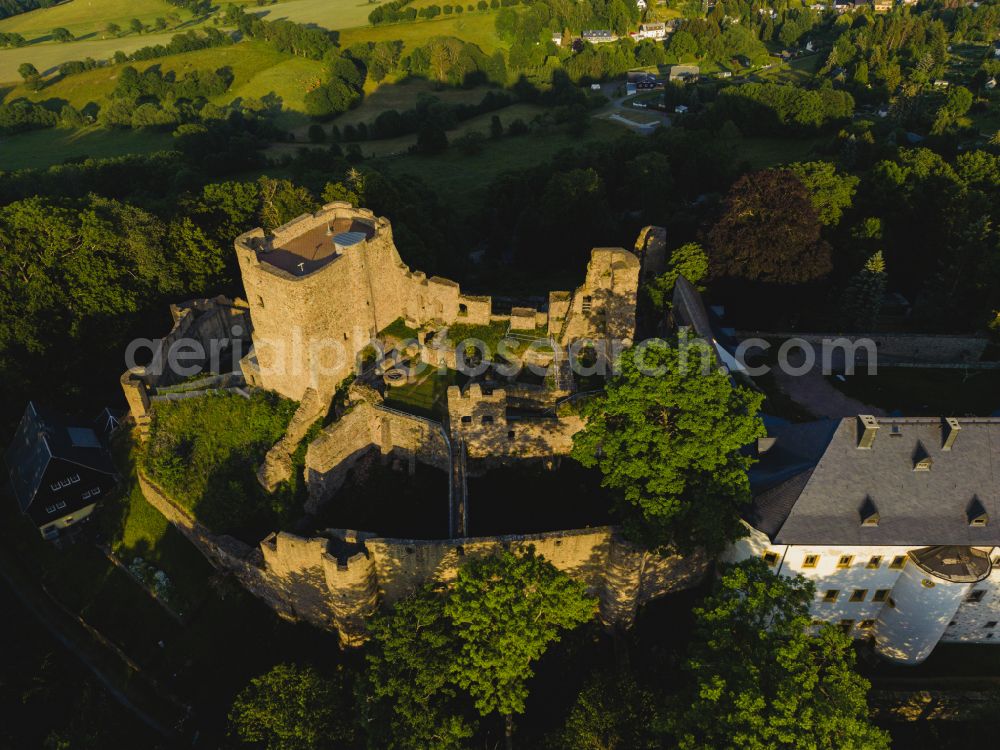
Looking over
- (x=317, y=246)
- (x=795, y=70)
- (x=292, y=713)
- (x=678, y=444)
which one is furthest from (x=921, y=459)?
(x=795, y=70)

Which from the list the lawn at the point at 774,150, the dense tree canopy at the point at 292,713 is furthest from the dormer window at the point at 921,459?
the lawn at the point at 774,150

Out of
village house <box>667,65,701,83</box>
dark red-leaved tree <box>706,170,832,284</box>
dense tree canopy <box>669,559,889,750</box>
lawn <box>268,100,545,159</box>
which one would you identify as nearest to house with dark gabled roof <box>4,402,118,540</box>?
dense tree canopy <box>669,559,889,750</box>

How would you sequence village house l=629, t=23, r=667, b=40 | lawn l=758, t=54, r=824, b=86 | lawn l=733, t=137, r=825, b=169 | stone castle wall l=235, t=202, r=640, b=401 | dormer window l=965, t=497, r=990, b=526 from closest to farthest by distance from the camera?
dormer window l=965, t=497, r=990, b=526, stone castle wall l=235, t=202, r=640, b=401, lawn l=733, t=137, r=825, b=169, lawn l=758, t=54, r=824, b=86, village house l=629, t=23, r=667, b=40

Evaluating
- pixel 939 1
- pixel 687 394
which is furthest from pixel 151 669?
pixel 939 1

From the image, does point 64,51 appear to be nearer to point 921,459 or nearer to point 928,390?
point 928,390

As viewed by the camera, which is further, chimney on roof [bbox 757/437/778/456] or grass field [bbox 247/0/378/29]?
grass field [bbox 247/0/378/29]

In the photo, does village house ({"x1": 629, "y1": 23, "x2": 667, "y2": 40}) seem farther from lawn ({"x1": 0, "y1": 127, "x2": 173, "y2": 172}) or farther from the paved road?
the paved road

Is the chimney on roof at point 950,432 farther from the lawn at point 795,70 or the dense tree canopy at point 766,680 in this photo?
the lawn at point 795,70

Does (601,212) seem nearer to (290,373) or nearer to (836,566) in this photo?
(290,373)
